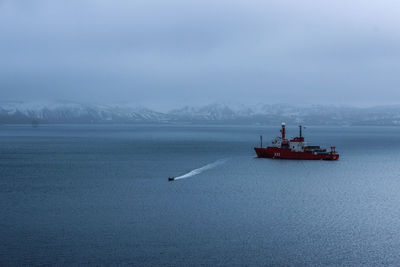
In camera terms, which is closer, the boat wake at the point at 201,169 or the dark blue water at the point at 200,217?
the dark blue water at the point at 200,217

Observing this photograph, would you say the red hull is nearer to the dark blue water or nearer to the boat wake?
the boat wake

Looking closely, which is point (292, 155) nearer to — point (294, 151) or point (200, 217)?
point (294, 151)

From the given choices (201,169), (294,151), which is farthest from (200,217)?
→ (294,151)

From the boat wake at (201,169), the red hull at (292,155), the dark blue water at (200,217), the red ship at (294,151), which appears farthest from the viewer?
the red ship at (294,151)

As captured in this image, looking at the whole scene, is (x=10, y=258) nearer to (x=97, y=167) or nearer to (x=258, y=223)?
(x=258, y=223)

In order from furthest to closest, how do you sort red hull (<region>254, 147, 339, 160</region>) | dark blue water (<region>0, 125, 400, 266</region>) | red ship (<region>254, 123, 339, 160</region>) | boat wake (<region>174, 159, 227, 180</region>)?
red ship (<region>254, 123, 339, 160</region>)
red hull (<region>254, 147, 339, 160</region>)
boat wake (<region>174, 159, 227, 180</region>)
dark blue water (<region>0, 125, 400, 266</region>)

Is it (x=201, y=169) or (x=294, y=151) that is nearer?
(x=201, y=169)

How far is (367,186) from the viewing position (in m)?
62.5

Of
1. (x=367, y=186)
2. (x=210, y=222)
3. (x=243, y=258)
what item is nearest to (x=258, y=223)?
(x=210, y=222)

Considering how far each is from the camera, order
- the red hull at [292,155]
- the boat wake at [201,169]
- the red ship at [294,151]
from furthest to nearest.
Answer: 1. the red ship at [294,151]
2. the red hull at [292,155]
3. the boat wake at [201,169]

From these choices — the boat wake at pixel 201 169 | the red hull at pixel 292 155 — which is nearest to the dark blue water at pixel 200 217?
the boat wake at pixel 201 169

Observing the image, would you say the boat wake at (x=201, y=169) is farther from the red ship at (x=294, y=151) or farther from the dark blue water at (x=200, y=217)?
the red ship at (x=294, y=151)

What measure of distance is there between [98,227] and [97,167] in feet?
149

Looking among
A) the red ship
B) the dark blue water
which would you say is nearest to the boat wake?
the dark blue water
